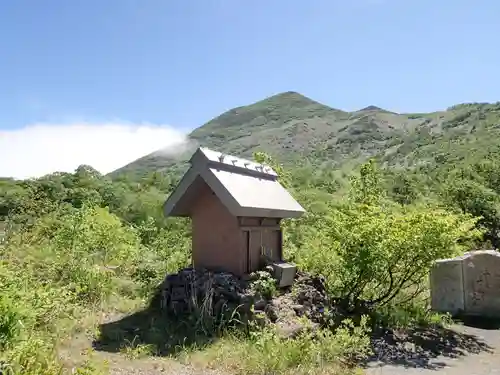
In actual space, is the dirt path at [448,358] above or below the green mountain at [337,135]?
below

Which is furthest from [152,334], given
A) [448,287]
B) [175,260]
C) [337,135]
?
[337,135]

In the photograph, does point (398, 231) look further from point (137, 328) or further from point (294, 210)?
point (137, 328)

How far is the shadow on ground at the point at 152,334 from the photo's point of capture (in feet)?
23.5

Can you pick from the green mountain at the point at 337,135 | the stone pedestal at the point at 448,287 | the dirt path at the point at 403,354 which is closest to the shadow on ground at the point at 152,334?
the dirt path at the point at 403,354

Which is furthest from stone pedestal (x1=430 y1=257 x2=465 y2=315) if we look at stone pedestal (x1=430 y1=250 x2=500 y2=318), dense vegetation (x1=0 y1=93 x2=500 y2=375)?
dense vegetation (x1=0 y1=93 x2=500 y2=375)

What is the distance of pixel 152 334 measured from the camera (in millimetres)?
7676

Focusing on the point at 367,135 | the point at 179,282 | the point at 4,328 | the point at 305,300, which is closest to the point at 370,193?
the point at 305,300

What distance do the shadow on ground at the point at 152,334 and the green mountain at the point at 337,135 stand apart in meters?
29.0

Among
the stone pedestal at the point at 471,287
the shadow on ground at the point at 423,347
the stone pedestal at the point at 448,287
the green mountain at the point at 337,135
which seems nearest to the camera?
the shadow on ground at the point at 423,347

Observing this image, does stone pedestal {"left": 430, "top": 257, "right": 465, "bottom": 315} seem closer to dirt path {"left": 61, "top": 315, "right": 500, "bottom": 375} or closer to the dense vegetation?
the dense vegetation

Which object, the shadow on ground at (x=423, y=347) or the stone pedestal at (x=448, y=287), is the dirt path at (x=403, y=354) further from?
the stone pedestal at (x=448, y=287)

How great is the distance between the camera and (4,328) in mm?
4770

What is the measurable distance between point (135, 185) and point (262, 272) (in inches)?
689

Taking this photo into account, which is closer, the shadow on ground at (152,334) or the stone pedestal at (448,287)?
the shadow on ground at (152,334)
